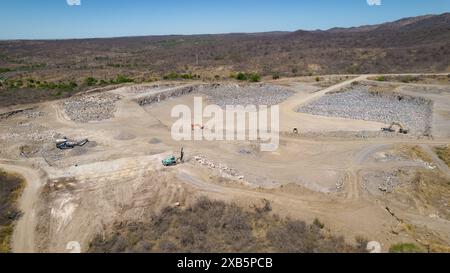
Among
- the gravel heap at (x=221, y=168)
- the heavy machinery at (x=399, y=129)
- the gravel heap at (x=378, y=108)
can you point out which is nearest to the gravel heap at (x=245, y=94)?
the gravel heap at (x=378, y=108)

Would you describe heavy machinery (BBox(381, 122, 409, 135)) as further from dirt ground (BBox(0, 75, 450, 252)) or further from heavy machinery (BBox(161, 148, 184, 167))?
heavy machinery (BBox(161, 148, 184, 167))

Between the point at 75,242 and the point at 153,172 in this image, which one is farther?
the point at 153,172

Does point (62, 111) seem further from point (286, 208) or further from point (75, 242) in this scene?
point (286, 208)

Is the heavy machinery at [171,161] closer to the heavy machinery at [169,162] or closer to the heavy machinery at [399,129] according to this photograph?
the heavy machinery at [169,162]

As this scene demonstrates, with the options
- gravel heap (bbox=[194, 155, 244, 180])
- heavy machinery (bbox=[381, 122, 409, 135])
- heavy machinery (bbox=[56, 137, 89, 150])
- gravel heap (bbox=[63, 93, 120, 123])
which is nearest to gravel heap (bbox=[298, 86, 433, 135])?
heavy machinery (bbox=[381, 122, 409, 135])

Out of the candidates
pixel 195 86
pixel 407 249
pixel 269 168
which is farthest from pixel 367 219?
pixel 195 86

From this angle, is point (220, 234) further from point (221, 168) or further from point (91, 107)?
point (91, 107)

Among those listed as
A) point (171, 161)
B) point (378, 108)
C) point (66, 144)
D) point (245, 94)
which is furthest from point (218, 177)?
point (245, 94)
